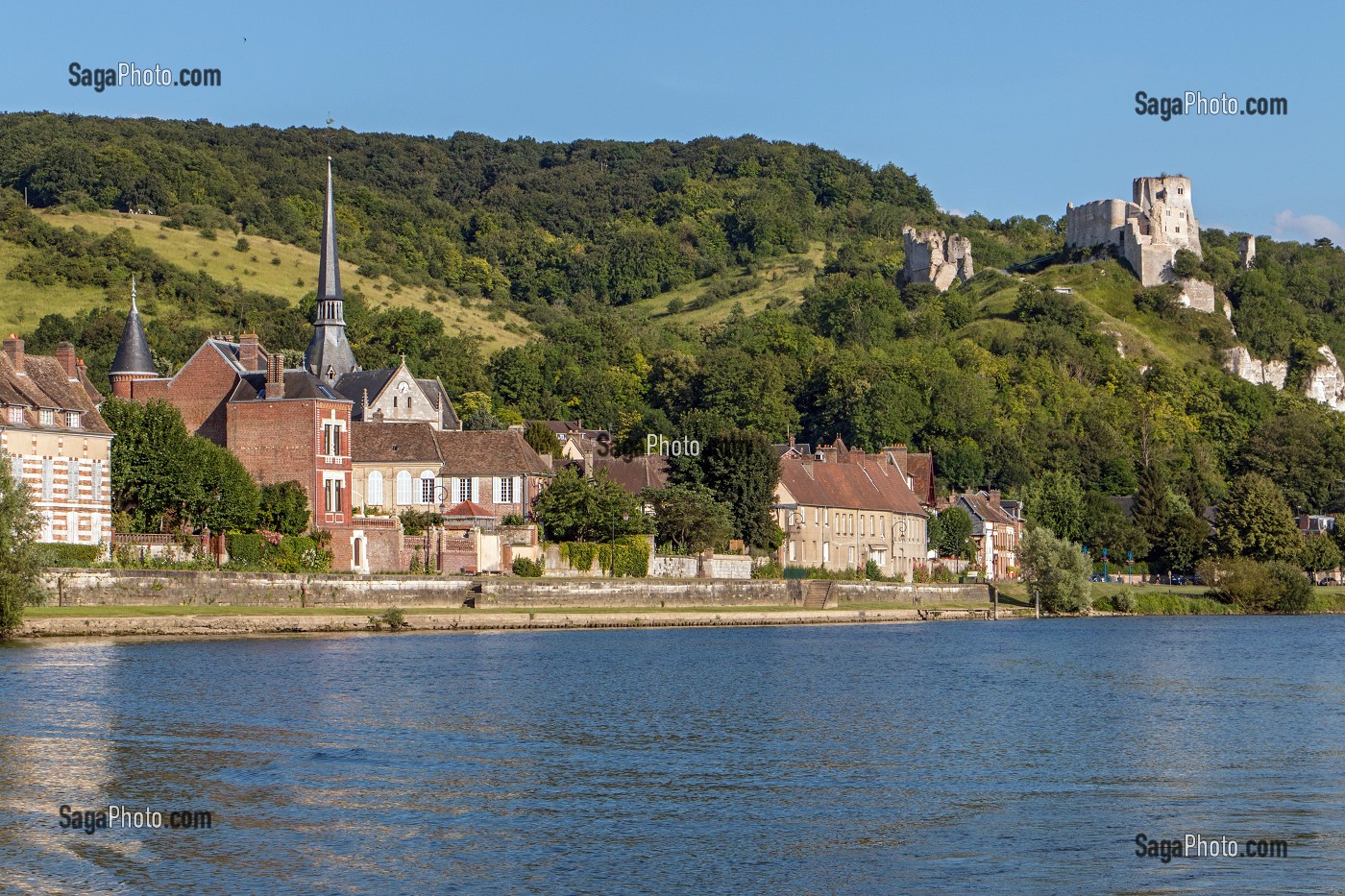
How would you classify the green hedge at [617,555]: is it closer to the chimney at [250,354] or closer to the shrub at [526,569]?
the shrub at [526,569]

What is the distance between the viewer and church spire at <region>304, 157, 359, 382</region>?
89.6m

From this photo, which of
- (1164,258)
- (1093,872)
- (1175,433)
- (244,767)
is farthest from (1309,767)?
(1164,258)

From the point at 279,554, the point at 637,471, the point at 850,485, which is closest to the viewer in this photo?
the point at 279,554

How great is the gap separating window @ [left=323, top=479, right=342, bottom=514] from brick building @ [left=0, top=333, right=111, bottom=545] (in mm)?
9931

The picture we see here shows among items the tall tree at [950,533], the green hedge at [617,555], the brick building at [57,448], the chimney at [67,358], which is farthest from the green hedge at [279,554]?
the tall tree at [950,533]

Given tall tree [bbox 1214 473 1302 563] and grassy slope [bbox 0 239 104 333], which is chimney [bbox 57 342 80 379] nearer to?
grassy slope [bbox 0 239 104 333]

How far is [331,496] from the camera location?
68188 millimetres

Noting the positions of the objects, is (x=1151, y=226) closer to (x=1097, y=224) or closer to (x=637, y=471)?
(x=1097, y=224)

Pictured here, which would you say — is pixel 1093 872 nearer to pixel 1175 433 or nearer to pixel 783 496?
pixel 783 496

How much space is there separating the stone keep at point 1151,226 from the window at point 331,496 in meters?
133

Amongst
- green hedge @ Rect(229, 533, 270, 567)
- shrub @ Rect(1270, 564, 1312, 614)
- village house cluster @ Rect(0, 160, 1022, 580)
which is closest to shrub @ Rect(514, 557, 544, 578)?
village house cluster @ Rect(0, 160, 1022, 580)

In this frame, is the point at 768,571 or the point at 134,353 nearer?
the point at 134,353

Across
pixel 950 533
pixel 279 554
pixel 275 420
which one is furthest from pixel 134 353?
pixel 950 533

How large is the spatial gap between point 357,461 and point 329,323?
54.0ft
